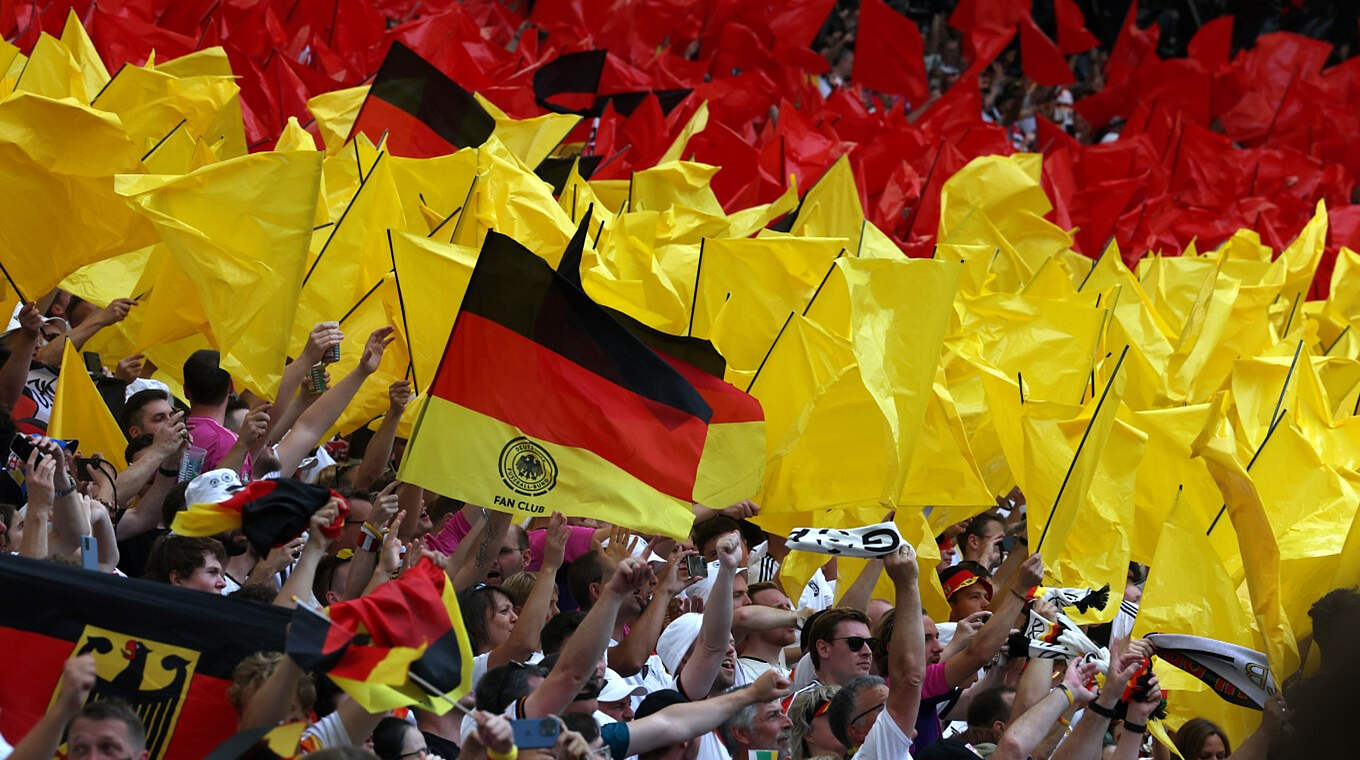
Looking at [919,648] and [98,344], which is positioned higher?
[98,344]

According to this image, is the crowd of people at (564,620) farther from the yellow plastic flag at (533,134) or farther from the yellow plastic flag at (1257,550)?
the yellow plastic flag at (533,134)

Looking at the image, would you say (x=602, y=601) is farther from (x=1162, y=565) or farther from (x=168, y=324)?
(x=168, y=324)

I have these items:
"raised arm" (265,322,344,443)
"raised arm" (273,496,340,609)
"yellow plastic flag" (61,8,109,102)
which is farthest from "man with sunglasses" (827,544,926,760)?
"yellow plastic flag" (61,8,109,102)

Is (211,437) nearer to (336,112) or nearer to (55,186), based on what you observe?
(55,186)

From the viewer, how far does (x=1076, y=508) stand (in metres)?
6.48

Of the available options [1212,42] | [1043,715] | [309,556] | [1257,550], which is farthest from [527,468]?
[1212,42]

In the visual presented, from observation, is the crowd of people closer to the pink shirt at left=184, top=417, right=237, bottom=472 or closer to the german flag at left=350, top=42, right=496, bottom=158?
the pink shirt at left=184, top=417, right=237, bottom=472

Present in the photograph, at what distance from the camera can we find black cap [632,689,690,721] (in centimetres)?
480

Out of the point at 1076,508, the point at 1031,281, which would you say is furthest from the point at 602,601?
the point at 1031,281

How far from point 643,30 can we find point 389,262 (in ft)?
24.8

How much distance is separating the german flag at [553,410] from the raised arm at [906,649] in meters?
0.63

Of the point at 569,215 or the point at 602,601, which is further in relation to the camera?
the point at 569,215

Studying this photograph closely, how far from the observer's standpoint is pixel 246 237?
6281mm

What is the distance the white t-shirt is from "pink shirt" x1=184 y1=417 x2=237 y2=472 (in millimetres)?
2333
